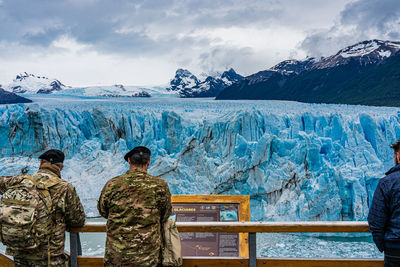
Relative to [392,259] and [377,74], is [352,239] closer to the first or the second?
[392,259]

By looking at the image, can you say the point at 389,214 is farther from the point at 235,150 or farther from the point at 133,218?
the point at 235,150

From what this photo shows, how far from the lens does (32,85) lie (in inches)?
906

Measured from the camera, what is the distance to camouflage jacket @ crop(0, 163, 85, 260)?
193 cm

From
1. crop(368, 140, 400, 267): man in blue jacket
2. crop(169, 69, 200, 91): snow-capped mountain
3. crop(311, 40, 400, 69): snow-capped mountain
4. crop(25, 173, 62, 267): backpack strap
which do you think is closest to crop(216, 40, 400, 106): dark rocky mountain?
crop(311, 40, 400, 69): snow-capped mountain

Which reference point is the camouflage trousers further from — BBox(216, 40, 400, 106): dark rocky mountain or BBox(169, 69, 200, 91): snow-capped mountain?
BBox(169, 69, 200, 91): snow-capped mountain

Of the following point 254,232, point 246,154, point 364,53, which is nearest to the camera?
point 254,232

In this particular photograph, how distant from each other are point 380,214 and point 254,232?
0.71 metres

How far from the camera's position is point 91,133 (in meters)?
12.3

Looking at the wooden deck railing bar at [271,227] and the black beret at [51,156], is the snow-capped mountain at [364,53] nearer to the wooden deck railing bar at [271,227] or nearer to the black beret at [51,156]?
the wooden deck railing bar at [271,227]

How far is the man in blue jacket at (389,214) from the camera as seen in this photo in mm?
1669

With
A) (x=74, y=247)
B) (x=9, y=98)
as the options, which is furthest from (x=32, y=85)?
(x=74, y=247)

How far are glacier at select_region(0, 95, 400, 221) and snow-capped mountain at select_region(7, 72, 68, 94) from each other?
9540 mm

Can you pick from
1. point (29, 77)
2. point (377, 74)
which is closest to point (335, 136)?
point (377, 74)

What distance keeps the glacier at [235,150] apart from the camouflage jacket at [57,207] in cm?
710
